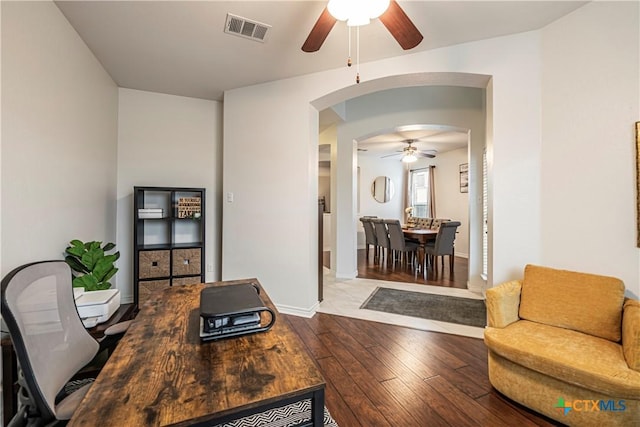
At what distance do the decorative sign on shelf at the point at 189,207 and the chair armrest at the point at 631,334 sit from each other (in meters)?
3.76

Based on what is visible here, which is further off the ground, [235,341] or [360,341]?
[235,341]

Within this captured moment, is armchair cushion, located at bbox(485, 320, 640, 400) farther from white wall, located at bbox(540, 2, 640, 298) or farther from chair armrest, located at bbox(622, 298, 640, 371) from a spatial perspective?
white wall, located at bbox(540, 2, 640, 298)

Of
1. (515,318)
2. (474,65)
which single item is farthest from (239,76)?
(515,318)

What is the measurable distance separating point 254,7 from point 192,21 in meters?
0.55

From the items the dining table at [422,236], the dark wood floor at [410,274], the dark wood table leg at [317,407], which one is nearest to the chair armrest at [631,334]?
the dark wood table leg at [317,407]

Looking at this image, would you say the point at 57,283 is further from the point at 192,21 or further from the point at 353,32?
the point at 353,32

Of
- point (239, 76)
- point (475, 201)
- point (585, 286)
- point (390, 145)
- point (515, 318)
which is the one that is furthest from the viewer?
point (390, 145)

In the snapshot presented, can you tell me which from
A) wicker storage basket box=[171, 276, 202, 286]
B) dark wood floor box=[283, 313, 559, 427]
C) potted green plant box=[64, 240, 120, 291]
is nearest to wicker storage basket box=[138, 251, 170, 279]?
wicker storage basket box=[171, 276, 202, 286]

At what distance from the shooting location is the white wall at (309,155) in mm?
2314

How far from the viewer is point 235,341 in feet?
3.51

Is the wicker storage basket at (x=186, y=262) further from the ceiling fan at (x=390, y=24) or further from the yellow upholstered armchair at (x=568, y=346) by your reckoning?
the yellow upholstered armchair at (x=568, y=346)

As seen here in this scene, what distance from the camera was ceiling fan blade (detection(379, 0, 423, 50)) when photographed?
5.11ft

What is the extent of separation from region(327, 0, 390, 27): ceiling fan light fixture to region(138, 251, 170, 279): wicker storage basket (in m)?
2.98

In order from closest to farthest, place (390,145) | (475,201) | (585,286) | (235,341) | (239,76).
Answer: (235,341), (585,286), (239,76), (475,201), (390,145)
